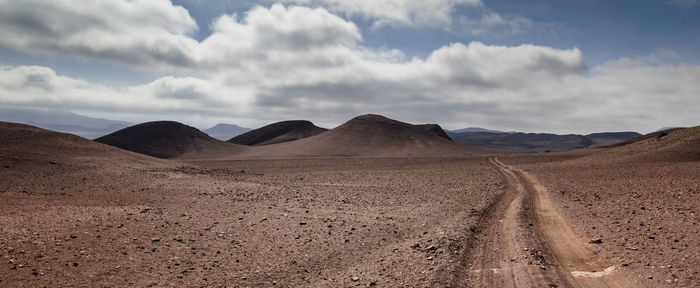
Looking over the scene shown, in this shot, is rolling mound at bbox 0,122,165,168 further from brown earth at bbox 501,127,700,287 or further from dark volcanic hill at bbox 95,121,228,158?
dark volcanic hill at bbox 95,121,228,158

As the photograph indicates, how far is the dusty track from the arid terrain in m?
0.04

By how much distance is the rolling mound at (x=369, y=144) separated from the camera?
74938mm

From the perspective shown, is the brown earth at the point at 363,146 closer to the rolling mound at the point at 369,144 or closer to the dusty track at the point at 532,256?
the rolling mound at the point at 369,144

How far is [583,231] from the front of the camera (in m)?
9.94

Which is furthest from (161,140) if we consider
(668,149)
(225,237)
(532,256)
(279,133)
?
(532,256)

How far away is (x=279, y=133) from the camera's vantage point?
148875mm

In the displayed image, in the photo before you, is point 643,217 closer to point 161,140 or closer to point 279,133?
point 161,140

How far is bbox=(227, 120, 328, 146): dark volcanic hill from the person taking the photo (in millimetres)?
137375

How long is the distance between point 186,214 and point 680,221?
14.4 metres

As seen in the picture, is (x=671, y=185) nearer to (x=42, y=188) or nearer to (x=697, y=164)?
(x=697, y=164)

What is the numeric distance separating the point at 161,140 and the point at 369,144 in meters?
50.9

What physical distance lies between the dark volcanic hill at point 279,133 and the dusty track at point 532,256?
12486 cm

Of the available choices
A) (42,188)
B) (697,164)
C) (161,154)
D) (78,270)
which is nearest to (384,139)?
(161,154)

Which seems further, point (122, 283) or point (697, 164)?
point (697, 164)
